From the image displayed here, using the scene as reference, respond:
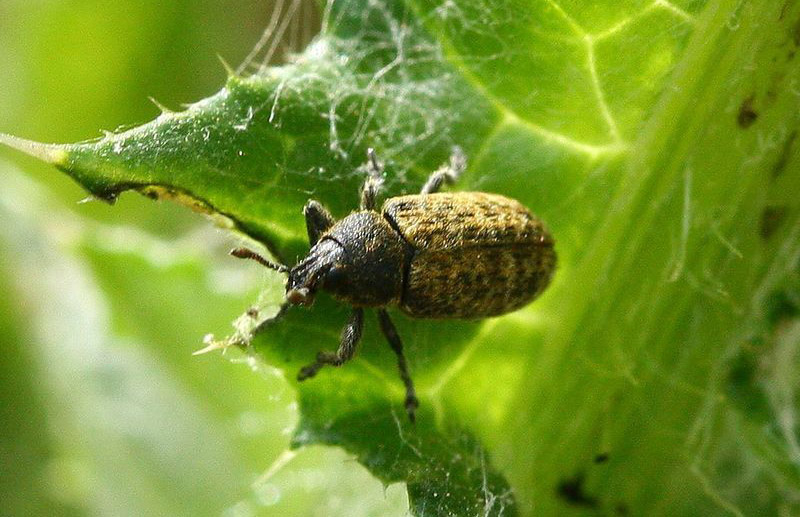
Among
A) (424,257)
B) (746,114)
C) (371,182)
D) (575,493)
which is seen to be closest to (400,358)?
(424,257)

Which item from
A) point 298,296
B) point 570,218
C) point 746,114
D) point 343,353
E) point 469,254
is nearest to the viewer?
point 746,114

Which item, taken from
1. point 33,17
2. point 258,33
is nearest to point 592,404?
point 258,33

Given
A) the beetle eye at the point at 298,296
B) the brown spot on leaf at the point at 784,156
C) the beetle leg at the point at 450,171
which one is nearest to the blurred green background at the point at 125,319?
the beetle eye at the point at 298,296

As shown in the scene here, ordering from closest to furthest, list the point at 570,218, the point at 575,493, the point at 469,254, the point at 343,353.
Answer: the point at 343,353 → the point at 575,493 → the point at 570,218 → the point at 469,254

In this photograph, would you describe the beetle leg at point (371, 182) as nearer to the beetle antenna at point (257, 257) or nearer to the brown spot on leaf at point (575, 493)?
the beetle antenna at point (257, 257)

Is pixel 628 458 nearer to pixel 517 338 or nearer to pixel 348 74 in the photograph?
pixel 517 338

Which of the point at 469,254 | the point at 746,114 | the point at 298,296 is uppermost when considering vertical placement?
the point at 298,296

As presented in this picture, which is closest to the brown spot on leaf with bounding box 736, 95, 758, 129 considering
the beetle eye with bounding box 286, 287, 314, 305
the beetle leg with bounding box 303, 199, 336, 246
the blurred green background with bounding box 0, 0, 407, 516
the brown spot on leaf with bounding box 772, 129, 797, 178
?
the brown spot on leaf with bounding box 772, 129, 797, 178

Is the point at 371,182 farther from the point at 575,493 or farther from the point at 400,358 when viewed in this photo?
the point at 575,493
